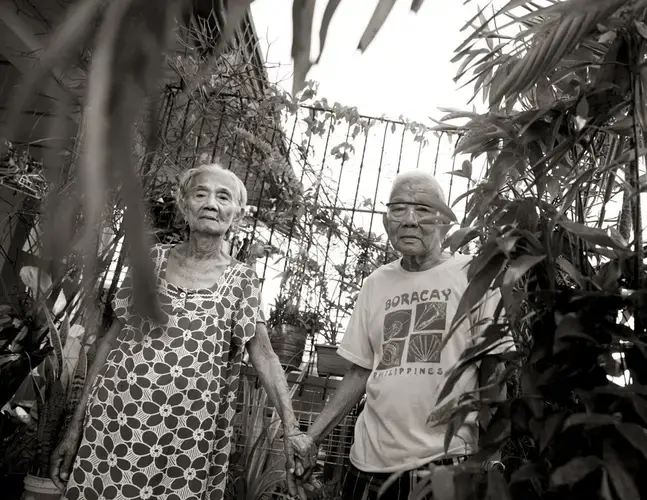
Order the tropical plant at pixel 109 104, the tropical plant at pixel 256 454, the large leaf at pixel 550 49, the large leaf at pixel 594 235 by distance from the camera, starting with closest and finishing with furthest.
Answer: the tropical plant at pixel 109 104 → the large leaf at pixel 550 49 → the large leaf at pixel 594 235 → the tropical plant at pixel 256 454

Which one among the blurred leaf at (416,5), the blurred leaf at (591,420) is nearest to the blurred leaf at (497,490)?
the blurred leaf at (591,420)

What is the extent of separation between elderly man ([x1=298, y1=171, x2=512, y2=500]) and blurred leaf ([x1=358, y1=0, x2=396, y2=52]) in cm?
129

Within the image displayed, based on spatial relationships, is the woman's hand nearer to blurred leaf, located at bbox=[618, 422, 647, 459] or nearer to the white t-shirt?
the white t-shirt

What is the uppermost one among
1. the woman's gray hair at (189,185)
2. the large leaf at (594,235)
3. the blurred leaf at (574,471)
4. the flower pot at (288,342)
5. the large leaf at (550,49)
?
the woman's gray hair at (189,185)

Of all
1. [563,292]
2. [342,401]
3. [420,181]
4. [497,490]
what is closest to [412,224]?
[420,181]

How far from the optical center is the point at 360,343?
76.5 inches

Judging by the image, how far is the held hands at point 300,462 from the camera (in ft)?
6.09

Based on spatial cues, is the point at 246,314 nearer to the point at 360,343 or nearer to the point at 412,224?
the point at 360,343

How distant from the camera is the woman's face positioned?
2.15 metres

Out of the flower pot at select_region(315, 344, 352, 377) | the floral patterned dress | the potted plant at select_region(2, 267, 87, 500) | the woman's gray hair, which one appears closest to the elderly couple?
the floral patterned dress

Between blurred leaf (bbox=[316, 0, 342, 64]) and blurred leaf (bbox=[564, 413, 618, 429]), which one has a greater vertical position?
blurred leaf (bbox=[316, 0, 342, 64])

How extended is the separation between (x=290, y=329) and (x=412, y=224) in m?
1.69

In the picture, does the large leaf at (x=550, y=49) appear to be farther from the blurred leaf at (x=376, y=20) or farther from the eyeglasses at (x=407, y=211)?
the eyeglasses at (x=407, y=211)

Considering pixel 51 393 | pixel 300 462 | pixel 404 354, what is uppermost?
pixel 404 354
